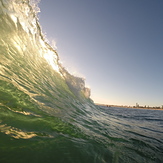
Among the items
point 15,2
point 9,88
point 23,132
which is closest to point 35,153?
point 23,132

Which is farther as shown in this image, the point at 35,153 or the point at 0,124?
the point at 0,124

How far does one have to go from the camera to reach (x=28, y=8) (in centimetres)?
739

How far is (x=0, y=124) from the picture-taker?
2.14m

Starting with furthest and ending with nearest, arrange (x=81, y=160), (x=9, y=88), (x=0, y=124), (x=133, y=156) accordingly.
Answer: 1. (x=9, y=88)
2. (x=133, y=156)
3. (x=0, y=124)
4. (x=81, y=160)

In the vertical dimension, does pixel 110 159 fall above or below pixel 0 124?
below

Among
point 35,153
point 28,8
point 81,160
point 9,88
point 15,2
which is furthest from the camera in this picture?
point 28,8

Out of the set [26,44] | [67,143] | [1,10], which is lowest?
[67,143]

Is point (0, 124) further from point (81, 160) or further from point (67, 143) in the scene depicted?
point (81, 160)

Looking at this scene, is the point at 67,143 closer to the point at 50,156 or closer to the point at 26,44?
the point at 50,156

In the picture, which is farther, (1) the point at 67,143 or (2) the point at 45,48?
(2) the point at 45,48

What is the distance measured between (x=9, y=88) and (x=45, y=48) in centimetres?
721

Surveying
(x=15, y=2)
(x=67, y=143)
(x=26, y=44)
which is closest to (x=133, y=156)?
(x=67, y=143)

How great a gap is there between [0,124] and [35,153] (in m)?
1.00

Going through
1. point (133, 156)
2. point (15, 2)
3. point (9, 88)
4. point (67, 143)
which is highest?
point (15, 2)
